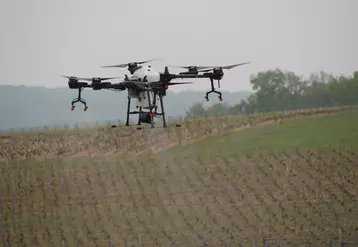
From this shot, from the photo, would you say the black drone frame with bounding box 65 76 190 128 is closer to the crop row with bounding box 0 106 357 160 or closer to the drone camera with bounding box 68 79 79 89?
the drone camera with bounding box 68 79 79 89

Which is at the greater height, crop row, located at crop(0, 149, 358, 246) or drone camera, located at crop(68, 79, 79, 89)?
drone camera, located at crop(68, 79, 79, 89)

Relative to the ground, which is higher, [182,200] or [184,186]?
[184,186]

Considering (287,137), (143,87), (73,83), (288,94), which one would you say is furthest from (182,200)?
(288,94)

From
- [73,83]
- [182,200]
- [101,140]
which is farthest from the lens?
[101,140]

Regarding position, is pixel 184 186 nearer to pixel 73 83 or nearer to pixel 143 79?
pixel 143 79

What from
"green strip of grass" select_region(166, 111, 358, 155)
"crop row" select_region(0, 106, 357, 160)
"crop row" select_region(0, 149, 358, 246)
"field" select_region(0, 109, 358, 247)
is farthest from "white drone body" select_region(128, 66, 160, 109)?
"crop row" select_region(0, 106, 357, 160)

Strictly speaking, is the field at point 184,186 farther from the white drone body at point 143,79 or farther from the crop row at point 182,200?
the white drone body at point 143,79
